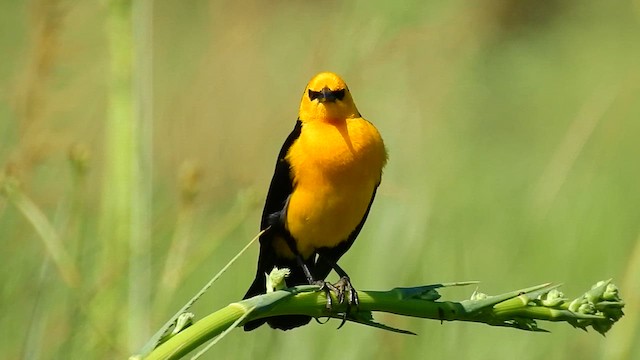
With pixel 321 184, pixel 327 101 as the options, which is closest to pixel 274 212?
pixel 321 184

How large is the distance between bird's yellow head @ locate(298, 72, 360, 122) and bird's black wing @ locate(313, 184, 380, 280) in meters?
0.22

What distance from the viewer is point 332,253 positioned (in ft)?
10.6

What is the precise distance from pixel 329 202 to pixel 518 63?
5378mm

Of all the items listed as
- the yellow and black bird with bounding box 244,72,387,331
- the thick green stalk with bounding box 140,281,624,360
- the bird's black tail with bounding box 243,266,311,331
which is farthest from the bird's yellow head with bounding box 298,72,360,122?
the thick green stalk with bounding box 140,281,624,360

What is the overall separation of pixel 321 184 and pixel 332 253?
29cm

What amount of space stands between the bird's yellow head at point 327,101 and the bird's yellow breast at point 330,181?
0.25 feet

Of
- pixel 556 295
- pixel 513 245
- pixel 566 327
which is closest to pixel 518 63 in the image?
pixel 513 245

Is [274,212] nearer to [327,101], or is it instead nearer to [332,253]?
[332,253]

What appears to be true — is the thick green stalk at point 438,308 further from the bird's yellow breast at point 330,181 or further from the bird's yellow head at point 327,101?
the bird's yellow head at point 327,101

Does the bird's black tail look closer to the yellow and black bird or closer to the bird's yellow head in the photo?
the yellow and black bird

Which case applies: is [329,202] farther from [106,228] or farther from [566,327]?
[566,327]

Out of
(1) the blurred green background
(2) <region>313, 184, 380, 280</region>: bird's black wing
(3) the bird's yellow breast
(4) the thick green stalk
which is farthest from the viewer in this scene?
(2) <region>313, 184, 380, 280</region>: bird's black wing

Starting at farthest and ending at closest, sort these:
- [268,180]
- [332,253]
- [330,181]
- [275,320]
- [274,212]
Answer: [268,180] < [332,253] < [274,212] < [330,181] < [275,320]

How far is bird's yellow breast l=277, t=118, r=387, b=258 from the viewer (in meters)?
2.99
